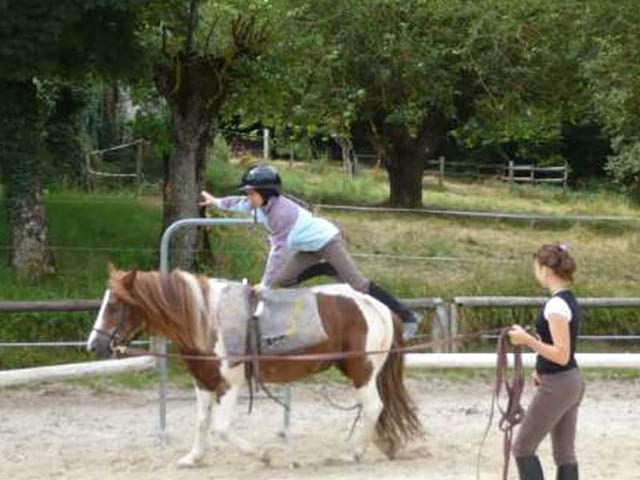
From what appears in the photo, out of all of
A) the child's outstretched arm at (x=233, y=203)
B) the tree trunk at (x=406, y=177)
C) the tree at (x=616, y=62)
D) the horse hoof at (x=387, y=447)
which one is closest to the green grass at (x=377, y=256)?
the tree trunk at (x=406, y=177)

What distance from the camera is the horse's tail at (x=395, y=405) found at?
791 centimetres

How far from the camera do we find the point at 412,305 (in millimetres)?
11352

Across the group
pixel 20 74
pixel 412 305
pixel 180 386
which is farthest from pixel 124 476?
pixel 20 74

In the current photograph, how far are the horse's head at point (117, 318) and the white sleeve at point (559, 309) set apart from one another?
2.90 m

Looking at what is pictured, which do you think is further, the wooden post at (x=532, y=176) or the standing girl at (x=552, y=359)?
the wooden post at (x=532, y=176)

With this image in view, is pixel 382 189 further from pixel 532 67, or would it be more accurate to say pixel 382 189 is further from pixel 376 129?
pixel 532 67

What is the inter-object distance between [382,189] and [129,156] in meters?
6.77

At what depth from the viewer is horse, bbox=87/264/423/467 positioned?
24.2 ft

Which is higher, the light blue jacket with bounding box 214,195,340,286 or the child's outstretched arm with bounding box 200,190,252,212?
the child's outstretched arm with bounding box 200,190,252,212

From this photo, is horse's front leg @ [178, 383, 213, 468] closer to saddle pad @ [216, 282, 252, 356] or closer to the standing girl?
saddle pad @ [216, 282, 252, 356]

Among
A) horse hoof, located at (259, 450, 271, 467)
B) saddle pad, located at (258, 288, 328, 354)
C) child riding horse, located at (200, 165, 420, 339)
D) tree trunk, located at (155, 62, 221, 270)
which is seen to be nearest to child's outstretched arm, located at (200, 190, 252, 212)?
child riding horse, located at (200, 165, 420, 339)

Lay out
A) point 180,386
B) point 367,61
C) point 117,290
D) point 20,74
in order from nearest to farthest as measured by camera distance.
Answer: point 117,290
point 180,386
point 20,74
point 367,61

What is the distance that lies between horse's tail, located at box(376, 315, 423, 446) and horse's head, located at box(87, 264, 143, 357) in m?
1.80

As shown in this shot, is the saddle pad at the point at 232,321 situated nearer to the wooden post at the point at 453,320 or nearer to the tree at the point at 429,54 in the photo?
the wooden post at the point at 453,320
